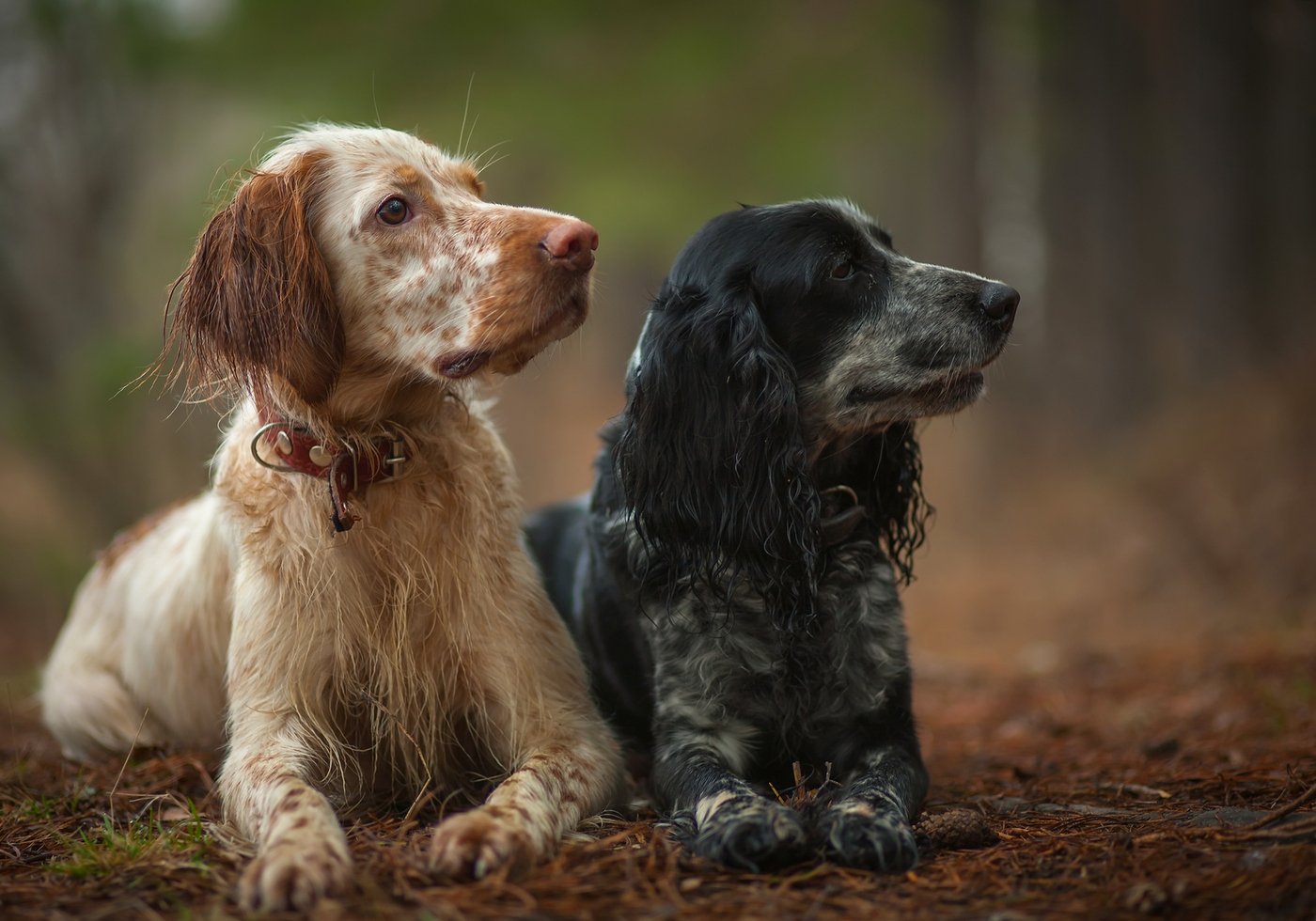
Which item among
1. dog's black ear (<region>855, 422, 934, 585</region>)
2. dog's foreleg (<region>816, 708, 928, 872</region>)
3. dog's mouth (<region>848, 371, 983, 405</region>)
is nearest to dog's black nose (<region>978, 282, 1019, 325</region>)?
dog's mouth (<region>848, 371, 983, 405</region>)

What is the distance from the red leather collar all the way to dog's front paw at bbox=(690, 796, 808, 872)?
1.18 m

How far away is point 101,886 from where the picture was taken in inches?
91.5

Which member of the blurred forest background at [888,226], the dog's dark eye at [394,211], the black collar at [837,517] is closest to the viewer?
the dog's dark eye at [394,211]

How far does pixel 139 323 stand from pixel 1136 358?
861 cm

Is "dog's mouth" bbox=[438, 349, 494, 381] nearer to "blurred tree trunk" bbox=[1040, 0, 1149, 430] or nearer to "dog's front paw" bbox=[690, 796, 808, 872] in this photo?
"dog's front paw" bbox=[690, 796, 808, 872]

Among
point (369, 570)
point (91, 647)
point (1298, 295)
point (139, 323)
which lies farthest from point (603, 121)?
point (369, 570)

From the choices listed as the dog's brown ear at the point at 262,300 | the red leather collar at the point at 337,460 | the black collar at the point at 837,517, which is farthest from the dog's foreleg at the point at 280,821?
the black collar at the point at 837,517

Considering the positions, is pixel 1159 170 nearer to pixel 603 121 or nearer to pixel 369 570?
pixel 603 121

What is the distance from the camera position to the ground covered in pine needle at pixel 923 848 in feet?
6.97

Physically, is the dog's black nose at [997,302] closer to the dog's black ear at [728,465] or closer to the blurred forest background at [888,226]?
the dog's black ear at [728,465]

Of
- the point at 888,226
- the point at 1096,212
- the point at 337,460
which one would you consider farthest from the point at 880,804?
the point at 1096,212

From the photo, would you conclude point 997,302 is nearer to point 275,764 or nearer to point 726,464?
point 726,464

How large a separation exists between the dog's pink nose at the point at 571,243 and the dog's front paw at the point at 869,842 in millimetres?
1436

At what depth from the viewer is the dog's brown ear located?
280 centimetres
